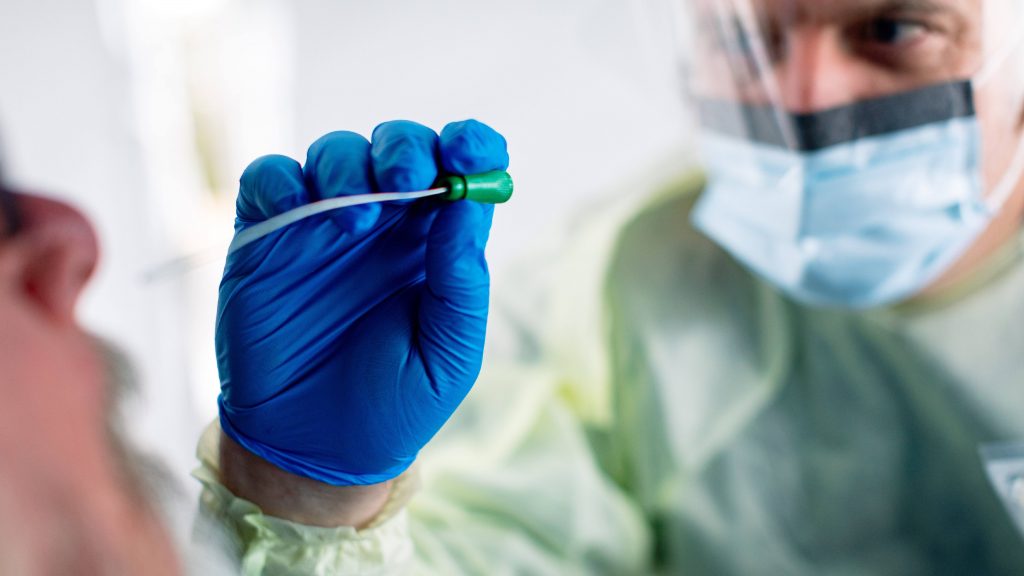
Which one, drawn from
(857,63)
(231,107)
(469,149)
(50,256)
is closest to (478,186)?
(469,149)

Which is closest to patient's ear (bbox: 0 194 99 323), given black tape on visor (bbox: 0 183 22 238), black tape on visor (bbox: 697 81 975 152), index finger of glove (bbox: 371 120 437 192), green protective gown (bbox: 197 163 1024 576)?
black tape on visor (bbox: 0 183 22 238)

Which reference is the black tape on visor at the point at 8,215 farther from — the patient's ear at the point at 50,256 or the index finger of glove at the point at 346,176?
the index finger of glove at the point at 346,176

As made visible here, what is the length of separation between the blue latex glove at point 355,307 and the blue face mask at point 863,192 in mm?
530

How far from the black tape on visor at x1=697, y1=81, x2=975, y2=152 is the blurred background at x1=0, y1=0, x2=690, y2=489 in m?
0.30

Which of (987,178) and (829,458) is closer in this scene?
(987,178)

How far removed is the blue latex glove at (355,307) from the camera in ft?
2.25

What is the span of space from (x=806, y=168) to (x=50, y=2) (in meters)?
0.83

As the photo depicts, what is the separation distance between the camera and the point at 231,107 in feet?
3.55

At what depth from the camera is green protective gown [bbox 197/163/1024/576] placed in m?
1.14

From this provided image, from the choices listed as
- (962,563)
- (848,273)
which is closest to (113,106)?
(848,273)

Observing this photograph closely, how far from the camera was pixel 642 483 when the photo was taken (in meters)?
1.29

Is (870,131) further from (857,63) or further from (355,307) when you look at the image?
(355,307)

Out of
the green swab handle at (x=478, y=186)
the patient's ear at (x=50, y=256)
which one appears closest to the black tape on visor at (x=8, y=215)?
the patient's ear at (x=50, y=256)

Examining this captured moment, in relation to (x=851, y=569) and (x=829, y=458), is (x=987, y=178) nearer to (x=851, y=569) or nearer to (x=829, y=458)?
(x=829, y=458)
